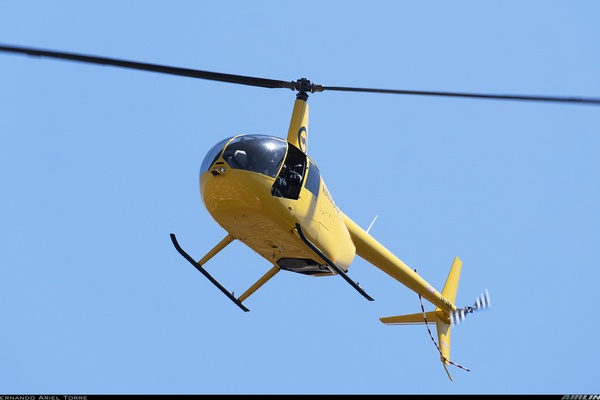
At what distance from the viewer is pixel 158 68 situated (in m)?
12.5

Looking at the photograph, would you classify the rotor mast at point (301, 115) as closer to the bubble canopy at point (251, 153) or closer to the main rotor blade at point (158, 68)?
the main rotor blade at point (158, 68)

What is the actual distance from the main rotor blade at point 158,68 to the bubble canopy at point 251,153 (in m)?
1.05

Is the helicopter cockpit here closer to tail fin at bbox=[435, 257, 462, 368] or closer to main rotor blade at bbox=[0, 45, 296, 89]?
main rotor blade at bbox=[0, 45, 296, 89]

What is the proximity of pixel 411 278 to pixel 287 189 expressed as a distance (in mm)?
5390

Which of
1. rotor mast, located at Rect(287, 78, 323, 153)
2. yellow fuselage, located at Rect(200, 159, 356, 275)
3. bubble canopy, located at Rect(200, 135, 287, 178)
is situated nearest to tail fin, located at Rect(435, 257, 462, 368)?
yellow fuselage, located at Rect(200, 159, 356, 275)

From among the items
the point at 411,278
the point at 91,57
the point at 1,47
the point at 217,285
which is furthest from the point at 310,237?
the point at 1,47

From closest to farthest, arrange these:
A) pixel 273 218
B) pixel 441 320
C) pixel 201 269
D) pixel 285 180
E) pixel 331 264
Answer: pixel 273 218 < pixel 285 180 < pixel 331 264 < pixel 201 269 < pixel 441 320

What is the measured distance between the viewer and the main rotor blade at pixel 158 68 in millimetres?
9094

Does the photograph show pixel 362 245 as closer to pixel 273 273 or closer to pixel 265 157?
pixel 273 273

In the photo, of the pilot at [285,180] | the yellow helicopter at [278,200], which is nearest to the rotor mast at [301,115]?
the yellow helicopter at [278,200]

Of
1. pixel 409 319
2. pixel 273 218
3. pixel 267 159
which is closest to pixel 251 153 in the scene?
pixel 267 159

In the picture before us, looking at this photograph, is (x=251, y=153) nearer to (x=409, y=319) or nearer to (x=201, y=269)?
(x=201, y=269)

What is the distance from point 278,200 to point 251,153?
0.87m

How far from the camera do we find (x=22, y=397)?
14.2m
